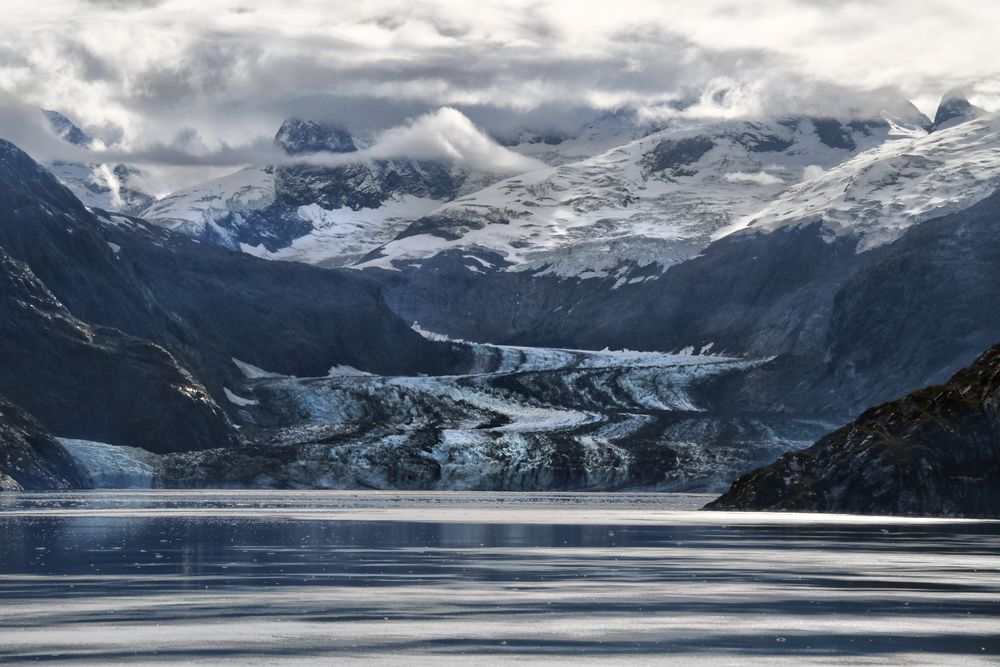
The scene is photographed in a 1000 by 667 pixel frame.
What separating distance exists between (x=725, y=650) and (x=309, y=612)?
41.0 ft

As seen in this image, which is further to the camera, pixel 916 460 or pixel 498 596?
pixel 916 460

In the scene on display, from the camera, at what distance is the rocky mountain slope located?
114000 mm

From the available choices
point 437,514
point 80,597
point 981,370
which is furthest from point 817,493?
point 80,597

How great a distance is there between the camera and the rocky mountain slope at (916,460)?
114000mm

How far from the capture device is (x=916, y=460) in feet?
385

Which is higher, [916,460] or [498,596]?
[498,596]

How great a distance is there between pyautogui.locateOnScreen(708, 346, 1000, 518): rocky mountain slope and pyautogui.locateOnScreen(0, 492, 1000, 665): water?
24286 mm

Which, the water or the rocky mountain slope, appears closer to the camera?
the water

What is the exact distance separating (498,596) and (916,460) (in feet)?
233

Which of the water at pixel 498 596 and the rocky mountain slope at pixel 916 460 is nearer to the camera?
the water at pixel 498 596

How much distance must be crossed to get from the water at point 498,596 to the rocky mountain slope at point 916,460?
79.7ft

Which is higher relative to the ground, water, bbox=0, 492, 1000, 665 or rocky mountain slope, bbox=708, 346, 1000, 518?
water, bbox=0, 492, 1000, 665

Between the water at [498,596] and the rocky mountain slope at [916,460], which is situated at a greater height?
the water at [498,596]

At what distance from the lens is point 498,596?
51.6 m
